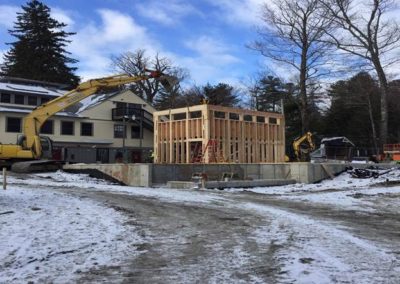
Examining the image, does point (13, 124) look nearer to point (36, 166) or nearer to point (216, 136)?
point (36, 166)

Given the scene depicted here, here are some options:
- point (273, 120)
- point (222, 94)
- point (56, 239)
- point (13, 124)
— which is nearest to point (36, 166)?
point (273, 120)

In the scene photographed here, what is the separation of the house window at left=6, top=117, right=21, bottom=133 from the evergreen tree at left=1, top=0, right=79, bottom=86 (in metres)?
21.3

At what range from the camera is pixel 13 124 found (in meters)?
44.9

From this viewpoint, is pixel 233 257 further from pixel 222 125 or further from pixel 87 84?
pixel 87 84

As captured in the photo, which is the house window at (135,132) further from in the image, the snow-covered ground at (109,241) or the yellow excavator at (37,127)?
the snow-covered ground at (109,241)

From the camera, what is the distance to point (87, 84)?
30.6 m

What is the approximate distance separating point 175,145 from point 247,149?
13.0 feet

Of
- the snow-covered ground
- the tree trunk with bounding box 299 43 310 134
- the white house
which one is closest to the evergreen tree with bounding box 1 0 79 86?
the white house

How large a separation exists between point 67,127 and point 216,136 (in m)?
25.1

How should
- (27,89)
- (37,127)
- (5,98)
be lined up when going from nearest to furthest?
(37,127)
(5,98)
(27,89)

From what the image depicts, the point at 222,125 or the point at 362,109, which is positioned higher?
the point at 362,109

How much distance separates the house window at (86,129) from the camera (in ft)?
163

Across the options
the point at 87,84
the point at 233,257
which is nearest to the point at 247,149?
the point at 87,84

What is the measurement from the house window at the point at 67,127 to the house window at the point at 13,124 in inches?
165
